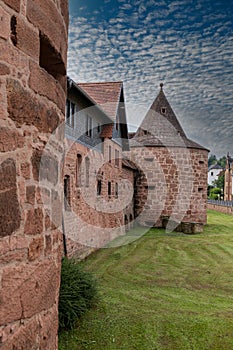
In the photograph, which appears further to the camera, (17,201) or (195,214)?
(195,214)

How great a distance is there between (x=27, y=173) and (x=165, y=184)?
22204 mm

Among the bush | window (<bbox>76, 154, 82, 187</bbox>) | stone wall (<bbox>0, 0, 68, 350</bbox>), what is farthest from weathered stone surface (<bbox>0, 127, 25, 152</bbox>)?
window (<bbox>76, 154, 82, 187</bbox>)

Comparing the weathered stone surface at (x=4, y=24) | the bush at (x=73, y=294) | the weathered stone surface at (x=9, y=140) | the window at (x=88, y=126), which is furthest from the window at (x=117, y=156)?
the weathered stone surface at (x=4, y=24)

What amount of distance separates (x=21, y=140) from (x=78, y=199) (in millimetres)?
10562

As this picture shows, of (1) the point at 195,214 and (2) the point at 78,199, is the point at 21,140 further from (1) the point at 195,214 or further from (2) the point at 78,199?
(1) the point at 195,214

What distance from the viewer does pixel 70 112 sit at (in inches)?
474

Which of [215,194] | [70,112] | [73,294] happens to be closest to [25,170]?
[73,294]

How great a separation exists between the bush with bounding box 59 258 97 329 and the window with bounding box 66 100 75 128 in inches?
201

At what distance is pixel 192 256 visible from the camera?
15.1 metres

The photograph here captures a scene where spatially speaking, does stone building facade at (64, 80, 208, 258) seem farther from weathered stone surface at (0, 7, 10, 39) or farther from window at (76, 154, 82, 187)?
weathered stone surface at (0, 7, 10, 39)

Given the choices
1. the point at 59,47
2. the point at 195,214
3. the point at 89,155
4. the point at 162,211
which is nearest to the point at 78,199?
the point at 89,155

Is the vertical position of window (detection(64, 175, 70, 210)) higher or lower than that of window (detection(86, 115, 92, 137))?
lower

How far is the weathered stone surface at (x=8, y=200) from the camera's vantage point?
6.98 ft

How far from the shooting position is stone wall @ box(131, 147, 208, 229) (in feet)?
79.0
